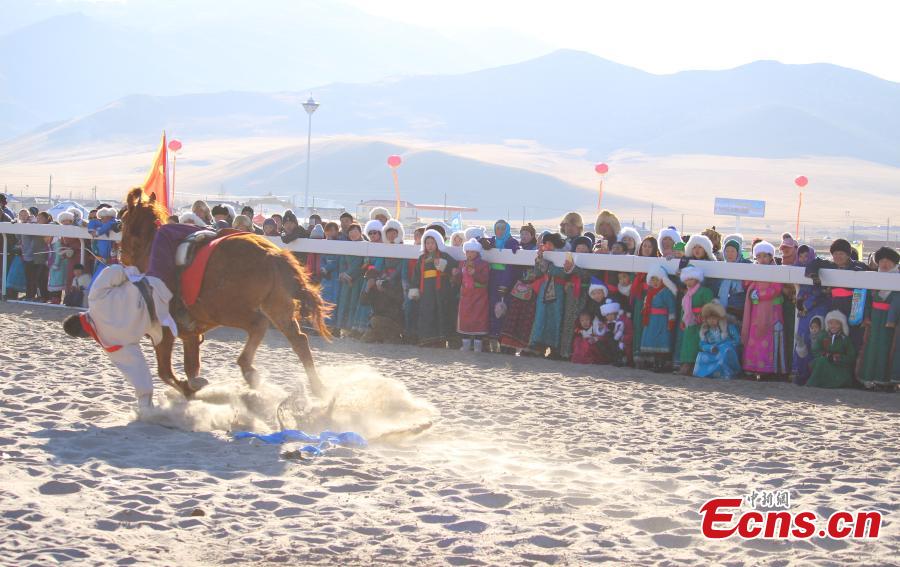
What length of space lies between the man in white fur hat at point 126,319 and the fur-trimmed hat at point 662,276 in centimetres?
524

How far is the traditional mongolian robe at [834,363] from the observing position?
32.1 ft

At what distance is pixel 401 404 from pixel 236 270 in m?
1.48

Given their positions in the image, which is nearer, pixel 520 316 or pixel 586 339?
pixel 586 339

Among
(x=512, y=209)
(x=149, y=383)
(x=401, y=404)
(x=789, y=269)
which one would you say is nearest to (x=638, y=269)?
(x=789, y=269)

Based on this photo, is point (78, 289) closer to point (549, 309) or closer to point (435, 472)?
point (549, 309)

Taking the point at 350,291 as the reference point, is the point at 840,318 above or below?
above

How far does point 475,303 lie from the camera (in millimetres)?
11867

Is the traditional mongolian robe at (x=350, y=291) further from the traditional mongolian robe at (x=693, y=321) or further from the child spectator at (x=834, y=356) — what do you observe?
the child spectator at (x=834, y=356)

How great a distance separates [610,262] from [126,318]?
5.65m

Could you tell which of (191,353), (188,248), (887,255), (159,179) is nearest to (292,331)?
(191,353)

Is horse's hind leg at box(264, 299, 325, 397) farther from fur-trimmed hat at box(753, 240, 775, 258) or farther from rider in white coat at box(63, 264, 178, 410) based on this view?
fur-trimmed hat at box(753, 240, 775, 258)

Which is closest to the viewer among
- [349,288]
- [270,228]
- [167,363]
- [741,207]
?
[167,363]

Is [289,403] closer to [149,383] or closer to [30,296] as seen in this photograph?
[149,383]

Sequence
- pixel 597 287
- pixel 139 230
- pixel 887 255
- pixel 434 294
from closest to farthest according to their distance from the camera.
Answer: pixel 139 230 → pixel 887 255 → pixel 597 287 → pixel 434 294
